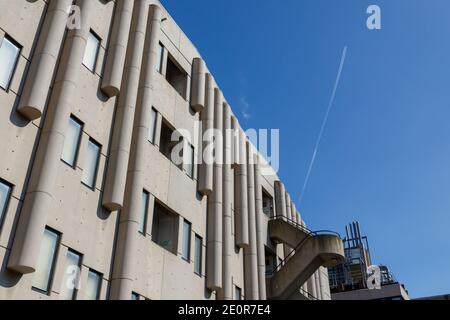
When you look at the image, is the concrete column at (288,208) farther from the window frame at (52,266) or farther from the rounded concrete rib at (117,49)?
the window frame at (52,266)

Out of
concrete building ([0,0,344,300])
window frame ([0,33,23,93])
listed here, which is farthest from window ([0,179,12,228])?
window frame ([0,33,23,93])

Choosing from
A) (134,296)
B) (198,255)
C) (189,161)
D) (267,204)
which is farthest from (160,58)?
(267,204)

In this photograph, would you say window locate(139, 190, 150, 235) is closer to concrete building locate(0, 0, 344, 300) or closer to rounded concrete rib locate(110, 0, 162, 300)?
concrete building locate(0, 0, 344, 300)

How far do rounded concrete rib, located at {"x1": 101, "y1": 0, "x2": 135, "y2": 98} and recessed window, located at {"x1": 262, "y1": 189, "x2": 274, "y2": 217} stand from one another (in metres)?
17.1

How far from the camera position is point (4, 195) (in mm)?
13352

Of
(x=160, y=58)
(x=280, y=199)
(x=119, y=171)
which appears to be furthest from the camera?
(x=280, y=199)

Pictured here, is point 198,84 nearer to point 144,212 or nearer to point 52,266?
point 144,212

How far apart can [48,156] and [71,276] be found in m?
3.85

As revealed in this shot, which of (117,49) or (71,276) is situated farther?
(117,49)

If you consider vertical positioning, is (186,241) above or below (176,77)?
below

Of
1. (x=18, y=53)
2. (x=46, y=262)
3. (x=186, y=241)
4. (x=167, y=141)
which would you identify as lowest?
(x=46, y=262)

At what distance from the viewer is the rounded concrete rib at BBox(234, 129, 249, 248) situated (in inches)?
1032

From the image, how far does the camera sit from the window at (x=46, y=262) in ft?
44.7
